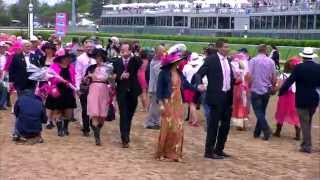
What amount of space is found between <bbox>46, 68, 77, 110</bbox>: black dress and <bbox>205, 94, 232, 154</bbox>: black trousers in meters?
3.10

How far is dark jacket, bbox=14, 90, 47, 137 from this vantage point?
12.5m

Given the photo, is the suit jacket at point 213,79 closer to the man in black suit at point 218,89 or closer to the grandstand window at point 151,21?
the man in black suit at point 218,89

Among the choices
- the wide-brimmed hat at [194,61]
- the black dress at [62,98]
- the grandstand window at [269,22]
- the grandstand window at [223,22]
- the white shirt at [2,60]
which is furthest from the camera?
the grandstand window at [223,22]

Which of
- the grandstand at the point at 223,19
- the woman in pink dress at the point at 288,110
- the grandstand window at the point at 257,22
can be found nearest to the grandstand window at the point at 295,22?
the grandstand at the point at 223,19

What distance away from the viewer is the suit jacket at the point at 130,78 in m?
12.1

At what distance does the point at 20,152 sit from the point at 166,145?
246cm

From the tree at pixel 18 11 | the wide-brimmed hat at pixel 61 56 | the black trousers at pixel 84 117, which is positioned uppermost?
the tree at pixel 18 11

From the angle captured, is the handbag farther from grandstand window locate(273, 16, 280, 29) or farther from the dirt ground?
grandstand window locate(273, 16, 280, 29)

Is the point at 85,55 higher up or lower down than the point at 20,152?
higher up

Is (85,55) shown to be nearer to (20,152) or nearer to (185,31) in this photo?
(20,152)

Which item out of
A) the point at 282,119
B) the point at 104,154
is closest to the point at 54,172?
the point at 104,154

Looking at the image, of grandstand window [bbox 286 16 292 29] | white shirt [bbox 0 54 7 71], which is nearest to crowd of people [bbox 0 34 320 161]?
white shirt [bbox 0 54 7 71]

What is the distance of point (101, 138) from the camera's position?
533 inches

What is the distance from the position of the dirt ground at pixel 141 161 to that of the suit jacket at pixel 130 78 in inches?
41.0
